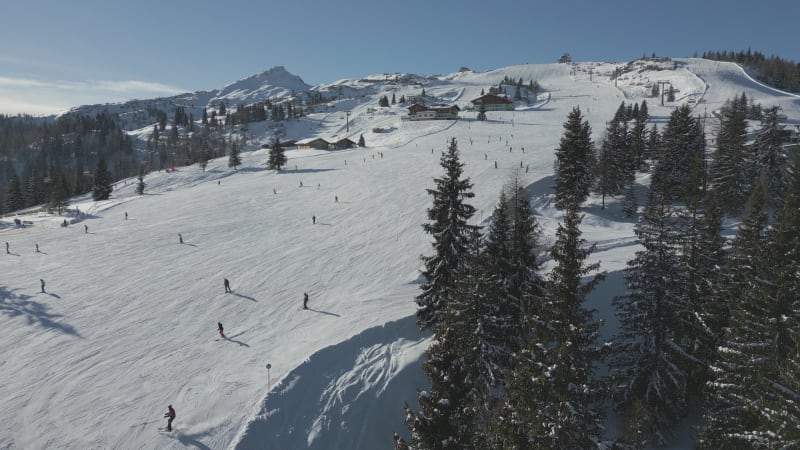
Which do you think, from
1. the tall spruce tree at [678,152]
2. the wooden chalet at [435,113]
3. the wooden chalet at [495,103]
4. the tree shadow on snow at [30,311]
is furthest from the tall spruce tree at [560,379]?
the wooden chalet at [495,103]

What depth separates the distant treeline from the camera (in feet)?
408

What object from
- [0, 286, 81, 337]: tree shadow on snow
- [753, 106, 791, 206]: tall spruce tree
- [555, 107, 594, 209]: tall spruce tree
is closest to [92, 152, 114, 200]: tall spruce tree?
[0, 286, 81, 337]: tree shadow on snow

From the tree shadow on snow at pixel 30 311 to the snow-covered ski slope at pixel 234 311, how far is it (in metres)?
0.12

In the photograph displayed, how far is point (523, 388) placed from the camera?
9.67 meters

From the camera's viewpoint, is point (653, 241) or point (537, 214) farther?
point (537, 214)

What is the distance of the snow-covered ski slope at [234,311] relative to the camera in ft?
56.4

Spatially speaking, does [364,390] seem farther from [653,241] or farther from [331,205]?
[331,205]

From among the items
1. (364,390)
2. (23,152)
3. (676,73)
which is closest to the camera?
(364,390)

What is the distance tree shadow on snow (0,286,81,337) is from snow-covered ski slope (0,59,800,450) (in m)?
0.12

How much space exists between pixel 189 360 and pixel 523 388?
17347 millimetres

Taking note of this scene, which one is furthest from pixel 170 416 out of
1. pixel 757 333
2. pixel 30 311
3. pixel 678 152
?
pixel 678 152

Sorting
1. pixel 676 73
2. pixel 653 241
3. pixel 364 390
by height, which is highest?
pixel 676 73

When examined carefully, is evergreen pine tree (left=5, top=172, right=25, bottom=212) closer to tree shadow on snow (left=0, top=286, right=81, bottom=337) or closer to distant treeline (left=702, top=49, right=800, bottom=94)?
tree shadow on snow (left=0, top=286, right=81, bottom=337)

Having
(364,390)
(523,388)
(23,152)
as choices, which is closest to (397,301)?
(364,390)
